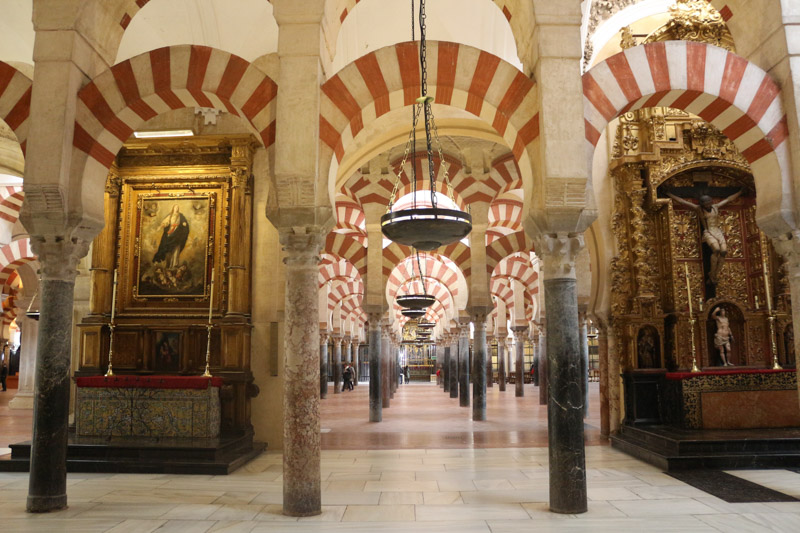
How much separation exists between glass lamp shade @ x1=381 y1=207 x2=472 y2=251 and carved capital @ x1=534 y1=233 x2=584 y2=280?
901mm

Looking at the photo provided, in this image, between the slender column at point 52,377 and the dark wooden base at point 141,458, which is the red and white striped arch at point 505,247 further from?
the slender column at point 52,377

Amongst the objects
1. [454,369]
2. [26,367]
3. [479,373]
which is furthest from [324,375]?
[479,373]

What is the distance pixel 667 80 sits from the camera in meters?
5.05

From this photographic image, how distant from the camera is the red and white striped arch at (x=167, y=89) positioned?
193 inches

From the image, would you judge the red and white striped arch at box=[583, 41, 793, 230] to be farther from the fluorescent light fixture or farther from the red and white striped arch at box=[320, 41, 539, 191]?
the fluorescent light fixture

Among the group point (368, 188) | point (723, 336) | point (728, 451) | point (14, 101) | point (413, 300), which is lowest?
point (728, 451)

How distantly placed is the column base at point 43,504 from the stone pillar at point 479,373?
279 inches

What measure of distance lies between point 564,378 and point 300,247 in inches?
84.5

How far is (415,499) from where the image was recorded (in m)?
4.87

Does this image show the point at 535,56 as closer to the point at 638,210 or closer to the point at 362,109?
the point at 362,109

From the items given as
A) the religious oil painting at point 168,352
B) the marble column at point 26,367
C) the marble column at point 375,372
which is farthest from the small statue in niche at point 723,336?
the marble column at point 26,367

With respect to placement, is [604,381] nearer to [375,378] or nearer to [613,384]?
[613,384]

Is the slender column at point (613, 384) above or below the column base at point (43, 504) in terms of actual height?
above

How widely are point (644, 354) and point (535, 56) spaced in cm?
410
